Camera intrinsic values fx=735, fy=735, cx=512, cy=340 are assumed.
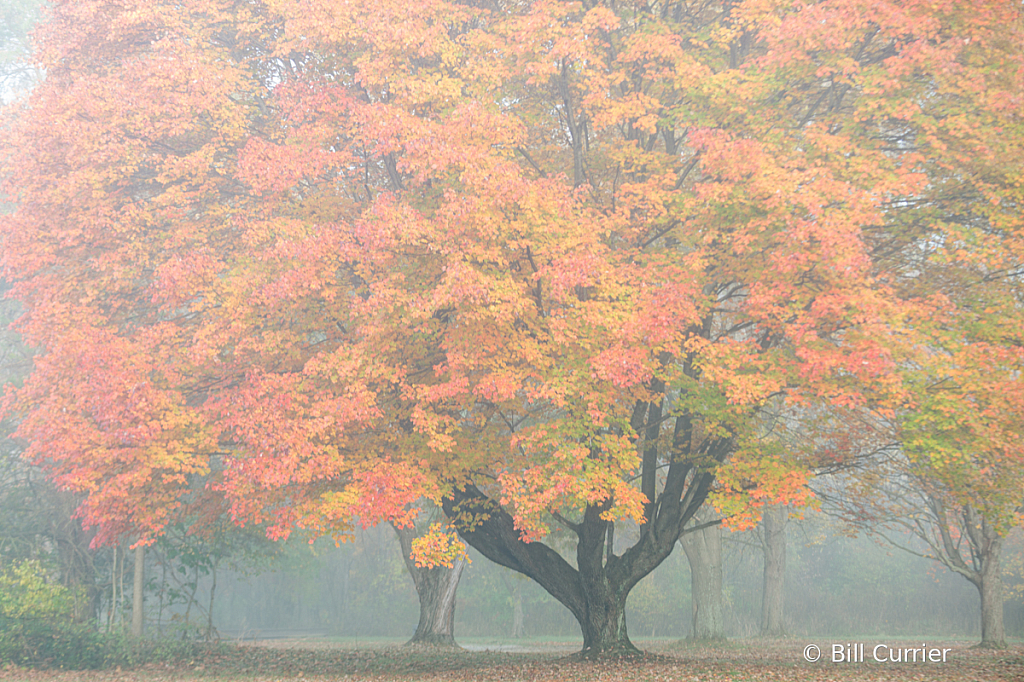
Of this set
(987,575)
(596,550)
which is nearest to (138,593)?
(596,550)

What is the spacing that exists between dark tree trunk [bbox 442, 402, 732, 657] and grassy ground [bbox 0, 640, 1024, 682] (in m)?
1.02

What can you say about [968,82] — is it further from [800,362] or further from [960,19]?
[800,362]

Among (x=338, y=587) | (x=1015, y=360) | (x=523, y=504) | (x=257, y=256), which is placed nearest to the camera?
(x=1015, y=360)

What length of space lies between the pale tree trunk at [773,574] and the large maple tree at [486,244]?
27.4ft

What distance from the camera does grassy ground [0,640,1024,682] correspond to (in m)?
12.0

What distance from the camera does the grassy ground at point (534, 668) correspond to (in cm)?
1202

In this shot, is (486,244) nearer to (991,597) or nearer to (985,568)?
(985,568)

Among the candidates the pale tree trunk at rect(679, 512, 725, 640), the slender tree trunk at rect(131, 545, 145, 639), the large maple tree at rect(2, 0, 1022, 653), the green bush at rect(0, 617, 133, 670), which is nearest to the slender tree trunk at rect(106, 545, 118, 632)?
the slender tree trunk at rect(131, 545, 145, 639)

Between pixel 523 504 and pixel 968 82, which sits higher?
pixel 968 82

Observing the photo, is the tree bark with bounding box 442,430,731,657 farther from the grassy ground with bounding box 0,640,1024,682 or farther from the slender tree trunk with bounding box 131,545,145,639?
the slender tree trunk with bounding box 131,545,145,639

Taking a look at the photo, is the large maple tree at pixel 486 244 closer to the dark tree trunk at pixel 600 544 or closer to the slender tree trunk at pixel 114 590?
the dark tree trunk at pixel 600 544

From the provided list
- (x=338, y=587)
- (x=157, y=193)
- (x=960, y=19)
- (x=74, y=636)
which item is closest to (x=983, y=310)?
(x=960, y=19)

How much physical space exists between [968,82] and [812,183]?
121 inches

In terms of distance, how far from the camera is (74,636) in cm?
1575
